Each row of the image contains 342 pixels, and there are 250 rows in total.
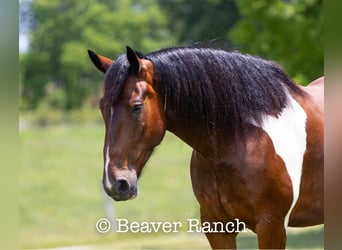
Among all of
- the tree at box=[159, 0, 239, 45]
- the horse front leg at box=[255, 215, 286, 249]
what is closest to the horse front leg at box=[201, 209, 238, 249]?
the horse front leg at box=[255, 215, 286, 249]

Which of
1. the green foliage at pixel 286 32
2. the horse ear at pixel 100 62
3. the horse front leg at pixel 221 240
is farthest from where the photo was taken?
the green foliage at pixel 286 32

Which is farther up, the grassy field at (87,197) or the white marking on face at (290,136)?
the white marking on face at (290,136)

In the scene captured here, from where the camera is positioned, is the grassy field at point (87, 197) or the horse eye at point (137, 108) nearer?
the horse eye at point (137, 108)

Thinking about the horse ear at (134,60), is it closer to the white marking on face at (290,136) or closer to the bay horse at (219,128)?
the bay horse at (219,128)

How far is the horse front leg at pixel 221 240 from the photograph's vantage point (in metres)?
3.04

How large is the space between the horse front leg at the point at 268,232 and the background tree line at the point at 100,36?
1447 mm

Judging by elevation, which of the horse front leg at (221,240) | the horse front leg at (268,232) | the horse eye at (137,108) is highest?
the horse eye at (137,108)

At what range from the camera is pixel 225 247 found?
3.07 meters

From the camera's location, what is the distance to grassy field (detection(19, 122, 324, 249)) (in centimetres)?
340

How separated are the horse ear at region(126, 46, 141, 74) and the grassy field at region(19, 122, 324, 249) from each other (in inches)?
13.9

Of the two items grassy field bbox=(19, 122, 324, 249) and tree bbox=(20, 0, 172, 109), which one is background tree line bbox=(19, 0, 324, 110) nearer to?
tree bbox=(20, 0, 172, 109)

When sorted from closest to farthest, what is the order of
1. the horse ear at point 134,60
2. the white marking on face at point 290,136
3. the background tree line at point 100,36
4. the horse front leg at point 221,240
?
the horse ear at point 134,60 < the white marking on face at point 290,136 < the horse front leg at point 221,240 < the background tree line at point 100,36

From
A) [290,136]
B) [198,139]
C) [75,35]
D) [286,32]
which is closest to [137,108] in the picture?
[198,139]

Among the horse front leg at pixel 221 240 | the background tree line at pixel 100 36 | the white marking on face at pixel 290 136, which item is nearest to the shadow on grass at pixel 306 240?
the horse front leg at pixel 221 240
